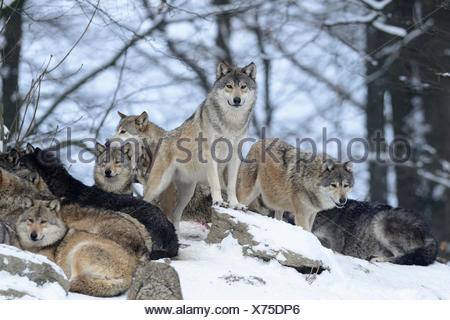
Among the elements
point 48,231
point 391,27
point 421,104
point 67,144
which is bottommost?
point 48,231

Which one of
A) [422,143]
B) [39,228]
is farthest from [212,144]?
[422,143]

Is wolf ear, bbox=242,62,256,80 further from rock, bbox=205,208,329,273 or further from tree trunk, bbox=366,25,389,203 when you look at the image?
tree trunk, bbox=366,25,389,203

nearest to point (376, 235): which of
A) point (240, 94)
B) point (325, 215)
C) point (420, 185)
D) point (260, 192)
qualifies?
point (325, 215)

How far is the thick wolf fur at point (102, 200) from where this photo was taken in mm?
7840

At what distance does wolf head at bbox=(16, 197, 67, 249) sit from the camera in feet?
22.6

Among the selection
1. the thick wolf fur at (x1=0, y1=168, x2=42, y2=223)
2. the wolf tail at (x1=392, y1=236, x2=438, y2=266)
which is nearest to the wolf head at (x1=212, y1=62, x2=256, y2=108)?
the thick wolf fur at (x1=0, y1=168, x2=42, y2=223)

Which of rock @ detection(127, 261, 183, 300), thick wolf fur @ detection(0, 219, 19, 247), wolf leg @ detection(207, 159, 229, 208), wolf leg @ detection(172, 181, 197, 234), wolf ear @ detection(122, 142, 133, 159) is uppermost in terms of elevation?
wolf ear @ detection(122, 142, 133, 159)

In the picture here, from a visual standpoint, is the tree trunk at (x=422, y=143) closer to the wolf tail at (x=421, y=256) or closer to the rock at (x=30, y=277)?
the wolf tail at (x=421, y=256)

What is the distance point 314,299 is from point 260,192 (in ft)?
12.5

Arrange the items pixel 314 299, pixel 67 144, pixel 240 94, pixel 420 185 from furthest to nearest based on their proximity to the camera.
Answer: pixel 420 185
pixel 67 144
pixel 240 94
pixel 314 299

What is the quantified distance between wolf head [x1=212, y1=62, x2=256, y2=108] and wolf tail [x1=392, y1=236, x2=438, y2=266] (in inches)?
132

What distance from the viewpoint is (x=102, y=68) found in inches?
566

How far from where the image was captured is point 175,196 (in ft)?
33.1

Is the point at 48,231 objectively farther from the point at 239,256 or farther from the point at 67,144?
the point at 67,144
